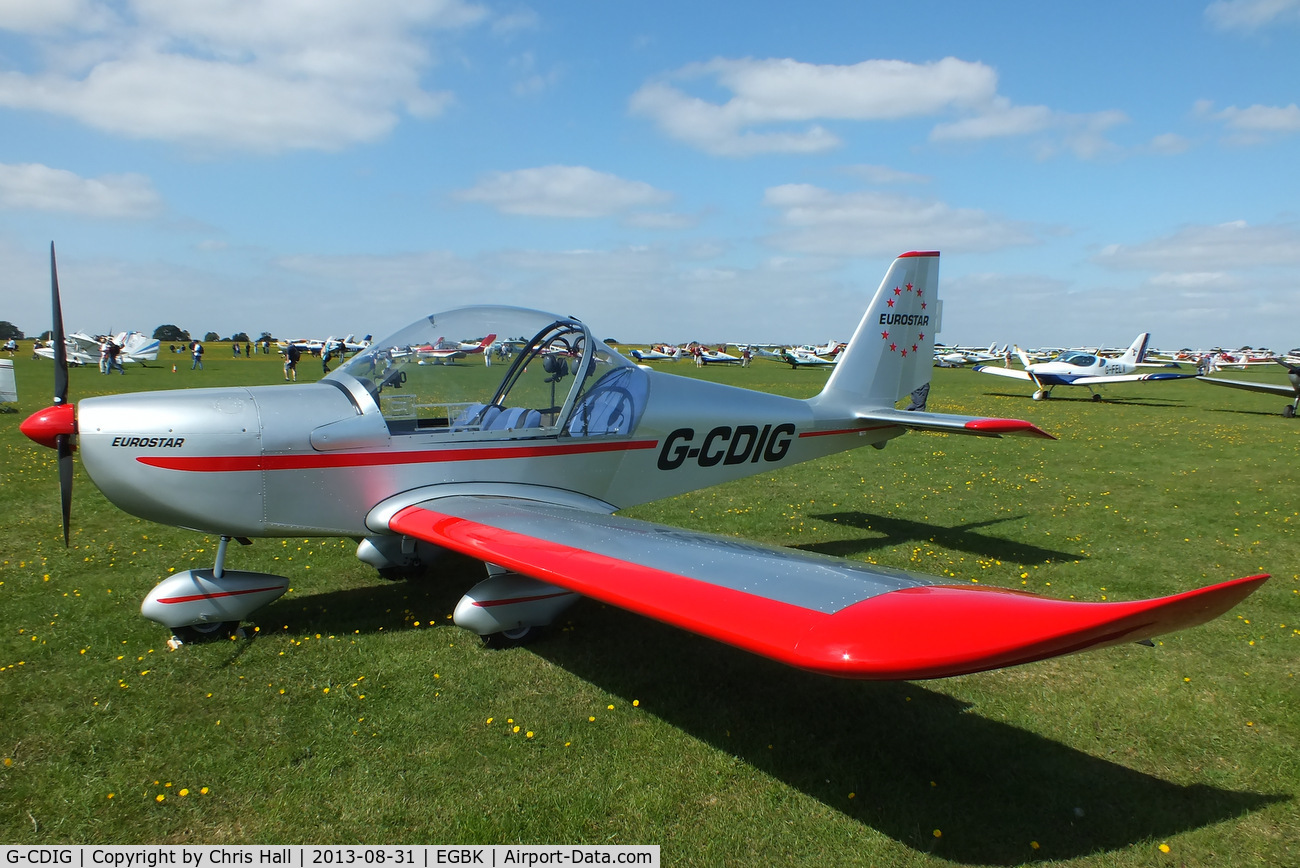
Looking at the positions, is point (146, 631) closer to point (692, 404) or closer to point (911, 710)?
point (692, 404)

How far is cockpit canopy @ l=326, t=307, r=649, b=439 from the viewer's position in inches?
210

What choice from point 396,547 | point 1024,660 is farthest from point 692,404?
point 1024,660

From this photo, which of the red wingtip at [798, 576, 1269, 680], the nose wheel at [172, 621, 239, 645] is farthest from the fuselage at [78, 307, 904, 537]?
the red wingtip at [798, 576, 1269, 680]

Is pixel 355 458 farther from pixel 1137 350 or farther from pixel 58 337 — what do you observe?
pixel 1137 350

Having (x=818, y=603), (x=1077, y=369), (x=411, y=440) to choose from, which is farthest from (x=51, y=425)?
(x=1077, y=369)

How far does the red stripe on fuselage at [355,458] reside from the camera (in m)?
4.51

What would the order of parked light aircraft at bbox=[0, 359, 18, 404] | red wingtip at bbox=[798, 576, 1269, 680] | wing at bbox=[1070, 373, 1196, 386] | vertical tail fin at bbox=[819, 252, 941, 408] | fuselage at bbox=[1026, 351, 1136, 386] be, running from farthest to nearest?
1. fuselage at bbox=[1026, 351, 1136, 386]
2. wing at bbox=[1070, 373, 1196, 386]
3. parked light aircraft at bbox=[0, 359, 18, 404]
4. vertical tail fin at bbox=[819, 252, 941, 408]
5. red wingtip at bbox=[798, 576, 1269, 680]

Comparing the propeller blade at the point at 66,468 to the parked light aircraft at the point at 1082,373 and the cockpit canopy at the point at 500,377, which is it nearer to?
the cockpit canopy at the point at 500,377

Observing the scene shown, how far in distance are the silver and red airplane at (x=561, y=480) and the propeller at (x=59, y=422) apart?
19 mm

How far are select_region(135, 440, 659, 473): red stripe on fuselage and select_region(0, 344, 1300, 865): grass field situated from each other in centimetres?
116

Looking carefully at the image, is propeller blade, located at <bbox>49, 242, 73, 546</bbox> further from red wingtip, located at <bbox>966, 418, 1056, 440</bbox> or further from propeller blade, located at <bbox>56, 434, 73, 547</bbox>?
red wingtip, located at <bbox>966, 418, 1056, 440</bbox>

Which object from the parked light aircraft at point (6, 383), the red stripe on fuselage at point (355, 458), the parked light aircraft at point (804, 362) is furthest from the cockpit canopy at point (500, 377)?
the parked light aircraft at point (804, 362)

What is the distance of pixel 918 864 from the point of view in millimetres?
2865

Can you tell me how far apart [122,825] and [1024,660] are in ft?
11.6
